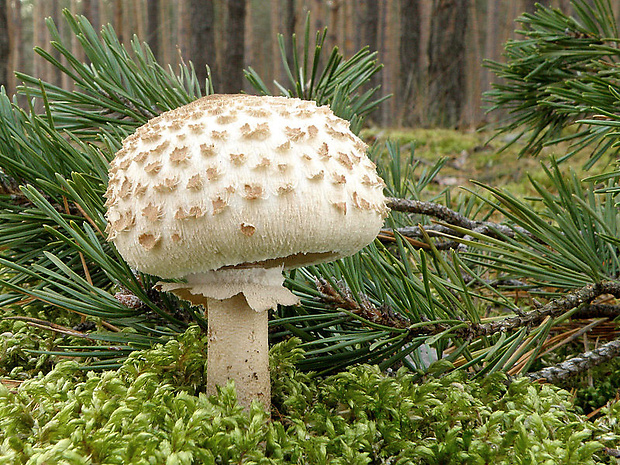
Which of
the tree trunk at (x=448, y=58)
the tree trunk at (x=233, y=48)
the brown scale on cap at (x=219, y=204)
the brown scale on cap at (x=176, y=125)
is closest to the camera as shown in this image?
the brown scale on cap at (x=219, y=204)

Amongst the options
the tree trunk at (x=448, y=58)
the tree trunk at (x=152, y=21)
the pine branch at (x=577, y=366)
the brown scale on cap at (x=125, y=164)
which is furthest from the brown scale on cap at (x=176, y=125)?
the tree trunk at (x=152, y=21)

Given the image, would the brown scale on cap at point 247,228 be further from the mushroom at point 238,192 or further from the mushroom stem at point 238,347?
the mushroom stem at point 238,347

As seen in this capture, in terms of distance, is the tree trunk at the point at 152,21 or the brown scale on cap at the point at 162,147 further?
the tree trunk at the point at 152,21

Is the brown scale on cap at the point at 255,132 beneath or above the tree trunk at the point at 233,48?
beneath

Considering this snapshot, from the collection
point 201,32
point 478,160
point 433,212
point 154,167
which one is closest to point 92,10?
point 201,32

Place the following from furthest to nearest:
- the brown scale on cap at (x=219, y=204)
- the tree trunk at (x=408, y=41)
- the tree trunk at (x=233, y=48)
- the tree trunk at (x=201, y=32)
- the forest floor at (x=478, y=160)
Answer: the tree trunk at (x=408, y=41), the tree trunk at (x=233, y=48), the tree trunk at (x=201, y=32), the forest floor at (x=478, y=160), the brown scale on cap at (x=219, y=204)

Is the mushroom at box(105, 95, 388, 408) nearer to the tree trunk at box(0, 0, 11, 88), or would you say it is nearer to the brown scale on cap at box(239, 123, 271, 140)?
the brown scale on cap at box(239, 123, 271, 140)

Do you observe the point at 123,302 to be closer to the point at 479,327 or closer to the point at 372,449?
the point at 372,449

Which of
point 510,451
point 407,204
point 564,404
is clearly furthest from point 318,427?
point 407,204
